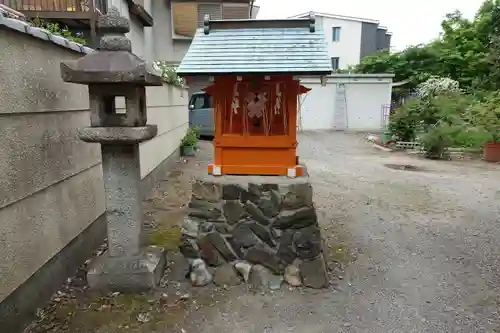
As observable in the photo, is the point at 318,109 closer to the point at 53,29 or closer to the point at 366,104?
the point at 366,104

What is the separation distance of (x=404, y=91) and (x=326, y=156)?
10.0 m

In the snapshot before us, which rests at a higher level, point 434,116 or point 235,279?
point 434,116

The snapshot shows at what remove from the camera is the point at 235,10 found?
13008mm

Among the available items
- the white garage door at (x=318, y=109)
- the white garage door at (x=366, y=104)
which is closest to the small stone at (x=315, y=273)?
the white garage door at (x=318, y=109)

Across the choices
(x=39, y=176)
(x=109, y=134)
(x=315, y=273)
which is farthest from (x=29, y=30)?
(x=315, y=273)

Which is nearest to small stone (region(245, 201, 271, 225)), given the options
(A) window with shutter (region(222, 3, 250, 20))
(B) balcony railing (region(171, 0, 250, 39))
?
A: (B) balcony railing (region(171, 0, 250, 39))

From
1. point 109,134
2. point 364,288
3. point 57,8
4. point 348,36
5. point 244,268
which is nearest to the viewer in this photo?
point 109,134

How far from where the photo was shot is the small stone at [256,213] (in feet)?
11.0

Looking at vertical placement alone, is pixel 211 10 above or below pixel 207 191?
above

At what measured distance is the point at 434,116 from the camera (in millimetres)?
11031

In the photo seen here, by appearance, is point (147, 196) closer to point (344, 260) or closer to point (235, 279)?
point (235, 279)

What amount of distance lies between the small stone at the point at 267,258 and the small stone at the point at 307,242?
20cm

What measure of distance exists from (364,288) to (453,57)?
16.3m

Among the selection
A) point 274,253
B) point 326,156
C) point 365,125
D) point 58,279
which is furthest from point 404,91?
point 58,279
